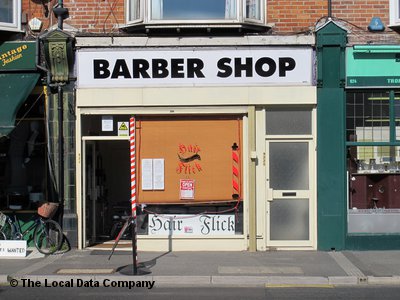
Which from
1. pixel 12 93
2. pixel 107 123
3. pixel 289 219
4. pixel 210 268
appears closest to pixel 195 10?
pixel 107 123

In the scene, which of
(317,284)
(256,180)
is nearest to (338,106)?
(256,180)

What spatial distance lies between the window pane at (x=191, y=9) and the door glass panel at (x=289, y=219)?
3853 millimetres

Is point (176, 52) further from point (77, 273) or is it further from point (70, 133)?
point (77, 273)

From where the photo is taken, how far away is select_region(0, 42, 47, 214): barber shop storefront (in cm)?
1250

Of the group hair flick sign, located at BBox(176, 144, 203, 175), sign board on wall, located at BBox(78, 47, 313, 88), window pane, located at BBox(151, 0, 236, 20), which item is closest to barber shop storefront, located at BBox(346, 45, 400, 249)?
sign board on wall, located at BBox(78, 47, 313, 88)

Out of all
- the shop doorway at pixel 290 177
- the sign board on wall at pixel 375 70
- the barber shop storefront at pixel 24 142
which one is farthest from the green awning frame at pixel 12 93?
the sign board on wall at pixel 375 70

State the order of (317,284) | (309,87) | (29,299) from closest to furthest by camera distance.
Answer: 1. (29,299)
2. (317,284)
3. (309,87)

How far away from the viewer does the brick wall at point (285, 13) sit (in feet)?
40.7

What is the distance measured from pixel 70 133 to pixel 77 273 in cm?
341

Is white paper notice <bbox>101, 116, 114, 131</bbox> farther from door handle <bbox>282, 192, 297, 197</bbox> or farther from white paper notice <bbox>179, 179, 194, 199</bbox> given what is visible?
door handle <bbox>282, 192, 297, 197</bbox>

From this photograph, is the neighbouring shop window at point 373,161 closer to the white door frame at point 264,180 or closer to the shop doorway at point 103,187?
the white door frame at point 264,180

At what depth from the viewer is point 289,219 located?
12352 mm

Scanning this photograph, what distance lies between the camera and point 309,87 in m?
12.2

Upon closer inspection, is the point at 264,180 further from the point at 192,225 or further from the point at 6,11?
the point at 6,11
